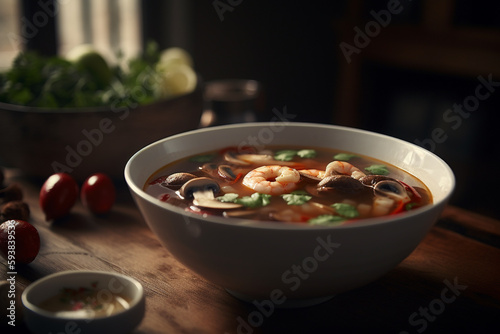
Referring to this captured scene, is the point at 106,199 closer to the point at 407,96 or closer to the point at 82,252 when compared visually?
the point at 82,252

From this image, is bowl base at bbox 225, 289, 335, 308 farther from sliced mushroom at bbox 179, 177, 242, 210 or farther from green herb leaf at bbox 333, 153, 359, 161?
green herb leaf at bbox 333, 153, 359, 161

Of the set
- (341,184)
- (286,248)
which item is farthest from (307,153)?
(286,248)

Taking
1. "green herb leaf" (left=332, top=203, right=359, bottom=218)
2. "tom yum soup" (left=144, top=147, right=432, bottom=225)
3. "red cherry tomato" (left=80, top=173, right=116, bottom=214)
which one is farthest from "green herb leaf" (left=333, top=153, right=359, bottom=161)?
"red cherry tomato" (left=80, top=173, right=116, bottom=214)

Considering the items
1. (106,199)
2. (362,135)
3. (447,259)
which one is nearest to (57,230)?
(106,199)

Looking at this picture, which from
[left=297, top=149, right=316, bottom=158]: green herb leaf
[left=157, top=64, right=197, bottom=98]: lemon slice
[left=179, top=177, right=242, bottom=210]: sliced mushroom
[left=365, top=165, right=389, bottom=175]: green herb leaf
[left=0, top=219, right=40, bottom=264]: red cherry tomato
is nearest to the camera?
A: [left=179, top=177, right=242, bottom=210]: sliced mushroom

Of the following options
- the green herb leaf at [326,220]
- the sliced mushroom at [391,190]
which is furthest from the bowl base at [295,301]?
the sliced mushroom at [391,190]

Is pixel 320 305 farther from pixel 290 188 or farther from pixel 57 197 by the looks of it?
pixel 57 197

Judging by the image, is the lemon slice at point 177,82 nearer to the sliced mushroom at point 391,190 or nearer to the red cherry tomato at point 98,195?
the red cherry tomato at point 98,195
